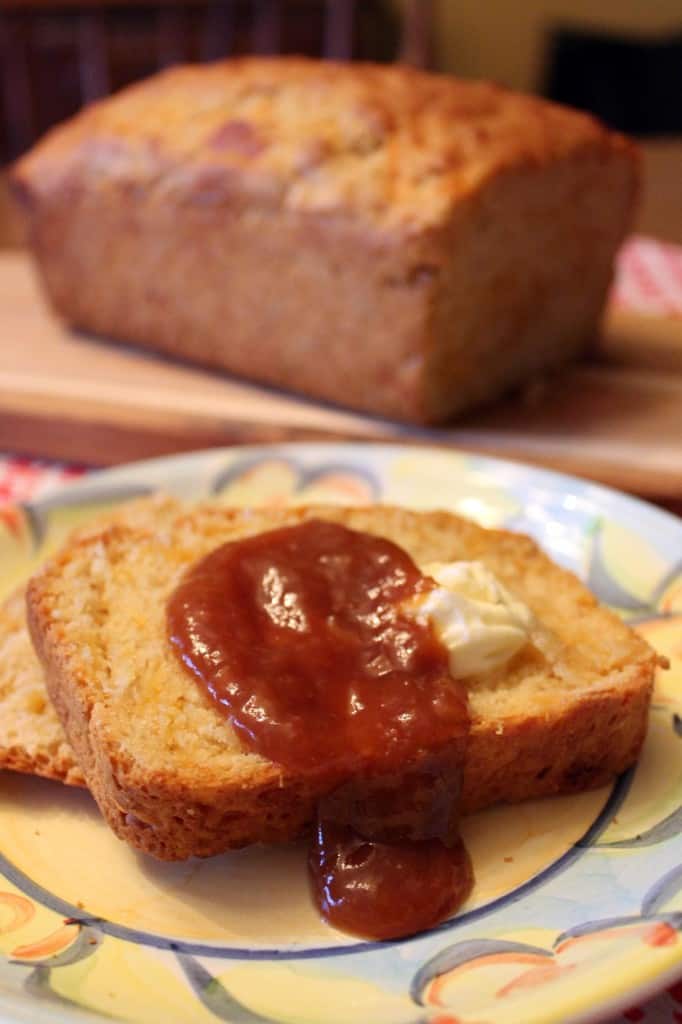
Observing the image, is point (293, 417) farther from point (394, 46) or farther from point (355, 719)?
point (394, 46)

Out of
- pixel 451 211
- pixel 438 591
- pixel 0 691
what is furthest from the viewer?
pixel 451 211

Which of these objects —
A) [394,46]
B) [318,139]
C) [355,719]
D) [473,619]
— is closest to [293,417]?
[318,139]

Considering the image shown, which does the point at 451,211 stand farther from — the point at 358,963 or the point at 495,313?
the point at 358,963

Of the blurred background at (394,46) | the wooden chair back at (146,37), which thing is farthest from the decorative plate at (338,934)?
the wooden chair back at (146,37)

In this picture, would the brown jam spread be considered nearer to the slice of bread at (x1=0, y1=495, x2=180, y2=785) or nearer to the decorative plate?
the decorative plate

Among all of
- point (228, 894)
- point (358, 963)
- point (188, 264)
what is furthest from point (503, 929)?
point (188, 264)
